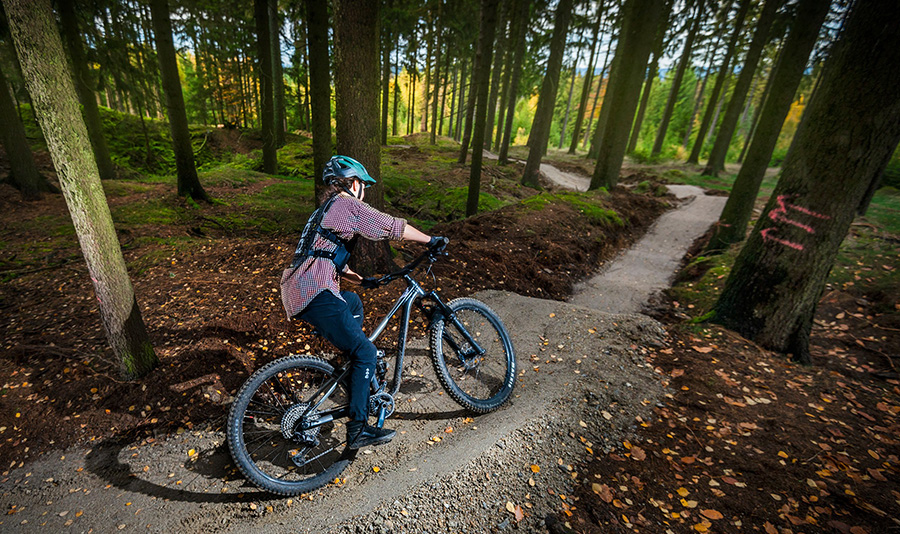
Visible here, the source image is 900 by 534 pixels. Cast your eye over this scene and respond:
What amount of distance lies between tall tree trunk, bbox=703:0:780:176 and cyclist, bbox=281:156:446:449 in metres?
22.5

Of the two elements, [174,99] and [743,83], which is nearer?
[174,99]

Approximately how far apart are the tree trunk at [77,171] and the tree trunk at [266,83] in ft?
32.4

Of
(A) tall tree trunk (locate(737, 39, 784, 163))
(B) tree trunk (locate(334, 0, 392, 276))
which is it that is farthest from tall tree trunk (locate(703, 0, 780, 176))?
(B) tree trunk (locate(334, 0, 392, 276))

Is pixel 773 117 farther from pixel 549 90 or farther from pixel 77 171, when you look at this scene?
pixel 77 171

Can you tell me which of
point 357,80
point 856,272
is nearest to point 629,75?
point 856,272

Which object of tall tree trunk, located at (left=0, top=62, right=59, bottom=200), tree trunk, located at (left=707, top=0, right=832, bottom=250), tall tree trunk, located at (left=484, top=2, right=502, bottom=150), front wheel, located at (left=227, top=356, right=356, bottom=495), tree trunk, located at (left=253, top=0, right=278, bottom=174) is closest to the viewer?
front wheel, located at (left=227, top=356, right=356, bottom=495)

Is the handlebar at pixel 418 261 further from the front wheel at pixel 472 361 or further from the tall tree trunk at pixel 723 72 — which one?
the tall tree trunk at pixel 723 72

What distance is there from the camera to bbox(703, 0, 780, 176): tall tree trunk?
15.6 metres

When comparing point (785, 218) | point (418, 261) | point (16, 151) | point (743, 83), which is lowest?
point (16, 151)

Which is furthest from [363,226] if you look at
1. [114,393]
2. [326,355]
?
[114,393]

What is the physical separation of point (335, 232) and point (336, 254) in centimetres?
19

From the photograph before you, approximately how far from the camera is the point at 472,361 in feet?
12.1

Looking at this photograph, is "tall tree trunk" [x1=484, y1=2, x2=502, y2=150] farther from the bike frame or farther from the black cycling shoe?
the black cycling shoe

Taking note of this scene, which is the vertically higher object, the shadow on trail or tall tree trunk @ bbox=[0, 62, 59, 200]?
tall tree trunk @ bbox=[0, 62, 59, 200]
